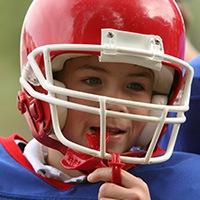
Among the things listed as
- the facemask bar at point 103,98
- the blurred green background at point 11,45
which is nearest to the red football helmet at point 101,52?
the facemask bar at point 103,98

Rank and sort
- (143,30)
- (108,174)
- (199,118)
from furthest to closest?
(199,118), (143,30), (108,174)

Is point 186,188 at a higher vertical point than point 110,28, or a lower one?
lower

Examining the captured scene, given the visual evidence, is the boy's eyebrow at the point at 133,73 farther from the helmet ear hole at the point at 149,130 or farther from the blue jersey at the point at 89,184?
the blue jersey at the point at 89,184

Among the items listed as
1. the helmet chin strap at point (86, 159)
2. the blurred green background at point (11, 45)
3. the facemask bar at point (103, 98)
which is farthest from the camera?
the blurred green background at point (11, 45)

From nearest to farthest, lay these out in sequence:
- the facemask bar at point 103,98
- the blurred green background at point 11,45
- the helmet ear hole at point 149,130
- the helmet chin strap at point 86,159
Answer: the facemask bar at point 103,98 → the helmet chin strap at point 86,159 → the helmet ear hole at point 149,130 → the blurred green background at point 11,45

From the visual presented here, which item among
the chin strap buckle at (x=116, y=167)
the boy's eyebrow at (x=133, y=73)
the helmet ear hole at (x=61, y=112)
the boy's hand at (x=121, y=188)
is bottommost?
the boy's hand at (x=121, y=188)

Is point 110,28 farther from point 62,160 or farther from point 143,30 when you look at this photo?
point 62,160

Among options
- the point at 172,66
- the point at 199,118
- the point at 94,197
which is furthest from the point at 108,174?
the point at 199,118

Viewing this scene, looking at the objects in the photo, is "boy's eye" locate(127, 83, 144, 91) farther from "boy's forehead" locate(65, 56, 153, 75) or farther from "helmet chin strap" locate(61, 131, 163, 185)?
"helmet chin strap" locate(61, 131, 163, 185)

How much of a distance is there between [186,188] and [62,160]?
0.33 metres

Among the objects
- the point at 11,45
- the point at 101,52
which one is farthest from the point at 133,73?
the point at 11,45

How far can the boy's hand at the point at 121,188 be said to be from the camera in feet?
5.09

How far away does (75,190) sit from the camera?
5.80ft

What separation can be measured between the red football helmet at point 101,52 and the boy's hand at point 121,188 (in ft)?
0.13
